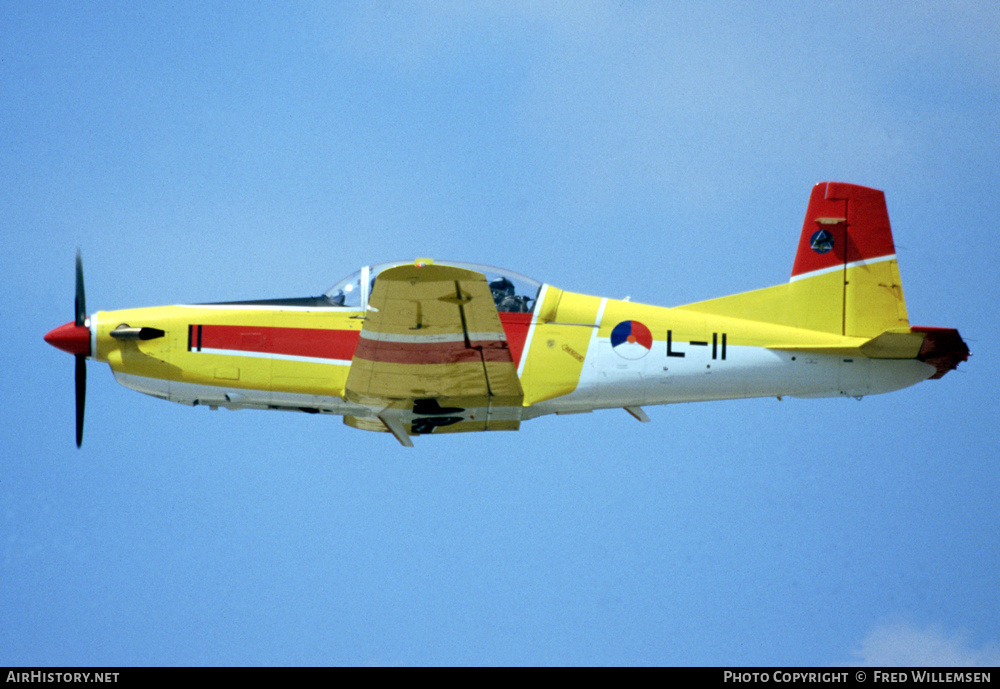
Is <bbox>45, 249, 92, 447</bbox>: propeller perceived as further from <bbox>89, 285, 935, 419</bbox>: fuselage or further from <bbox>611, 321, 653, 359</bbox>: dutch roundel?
<bbox>611, 321, 653, 359</bbox>: dutch roundel

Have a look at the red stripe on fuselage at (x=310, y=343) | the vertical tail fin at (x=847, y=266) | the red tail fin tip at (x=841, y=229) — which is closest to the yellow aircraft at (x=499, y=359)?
the red stripe on fuselage at (x=310, y=343)

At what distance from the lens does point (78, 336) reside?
1389cm

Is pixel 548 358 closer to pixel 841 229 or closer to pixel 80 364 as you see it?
pixel 841 229

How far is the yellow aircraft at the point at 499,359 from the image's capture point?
13.8 m

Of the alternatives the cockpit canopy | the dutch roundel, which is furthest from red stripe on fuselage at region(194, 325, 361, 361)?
the dutch roundel

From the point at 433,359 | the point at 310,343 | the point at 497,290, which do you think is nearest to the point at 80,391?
the point at 310,343

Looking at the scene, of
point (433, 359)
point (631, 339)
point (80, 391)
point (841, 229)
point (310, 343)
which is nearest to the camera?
point (433, 359)

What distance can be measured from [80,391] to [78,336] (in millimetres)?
954

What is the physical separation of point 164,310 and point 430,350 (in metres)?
3.48

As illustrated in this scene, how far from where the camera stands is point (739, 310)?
48.5ft
